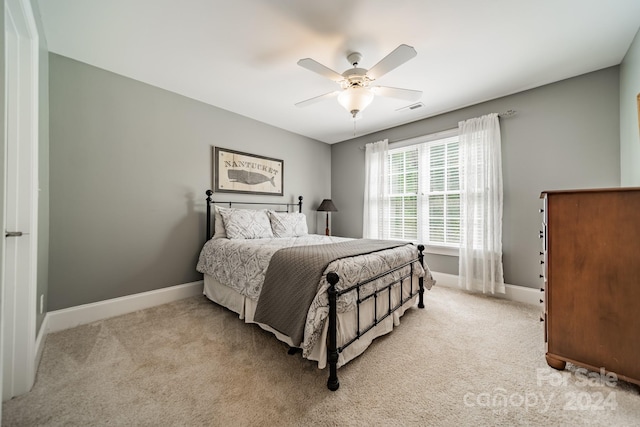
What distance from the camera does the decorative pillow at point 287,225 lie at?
131 inches

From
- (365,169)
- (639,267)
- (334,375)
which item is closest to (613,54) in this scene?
(639,267)

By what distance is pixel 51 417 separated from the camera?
123cm

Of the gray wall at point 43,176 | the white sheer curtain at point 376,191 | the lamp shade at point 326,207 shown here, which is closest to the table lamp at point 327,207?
the lamp shade at point 326,207

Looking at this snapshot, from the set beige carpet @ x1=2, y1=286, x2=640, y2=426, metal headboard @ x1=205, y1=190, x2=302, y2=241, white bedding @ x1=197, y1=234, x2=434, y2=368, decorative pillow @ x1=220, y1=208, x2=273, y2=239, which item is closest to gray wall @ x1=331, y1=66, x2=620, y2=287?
beige carpet @ x1=2, y1=286, x2=640, y2=426

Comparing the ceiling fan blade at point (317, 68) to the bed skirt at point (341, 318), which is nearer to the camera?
the bed skirt at point (341, 318)

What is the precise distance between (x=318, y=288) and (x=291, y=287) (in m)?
0.24

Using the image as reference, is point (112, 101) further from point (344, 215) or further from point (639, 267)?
point (639, 267)

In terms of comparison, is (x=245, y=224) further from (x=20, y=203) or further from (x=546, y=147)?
(x=546, y=147)

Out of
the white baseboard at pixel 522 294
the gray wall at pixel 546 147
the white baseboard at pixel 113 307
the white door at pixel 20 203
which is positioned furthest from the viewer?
the white baseboard at pixel 522 294

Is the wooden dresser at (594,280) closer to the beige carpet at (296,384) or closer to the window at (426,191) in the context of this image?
the beige carpet at (296,384)

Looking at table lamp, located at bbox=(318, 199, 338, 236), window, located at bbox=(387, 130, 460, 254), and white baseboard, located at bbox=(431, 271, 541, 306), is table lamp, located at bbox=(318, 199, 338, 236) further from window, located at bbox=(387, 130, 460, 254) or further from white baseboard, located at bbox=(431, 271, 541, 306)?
white baseboard, located at bbox=(431, 271, 541, 306)

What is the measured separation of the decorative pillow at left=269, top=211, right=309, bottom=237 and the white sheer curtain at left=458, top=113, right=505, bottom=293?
89.5 inches

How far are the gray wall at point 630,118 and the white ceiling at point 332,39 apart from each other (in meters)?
0.15

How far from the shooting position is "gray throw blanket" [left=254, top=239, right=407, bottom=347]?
1.56m
